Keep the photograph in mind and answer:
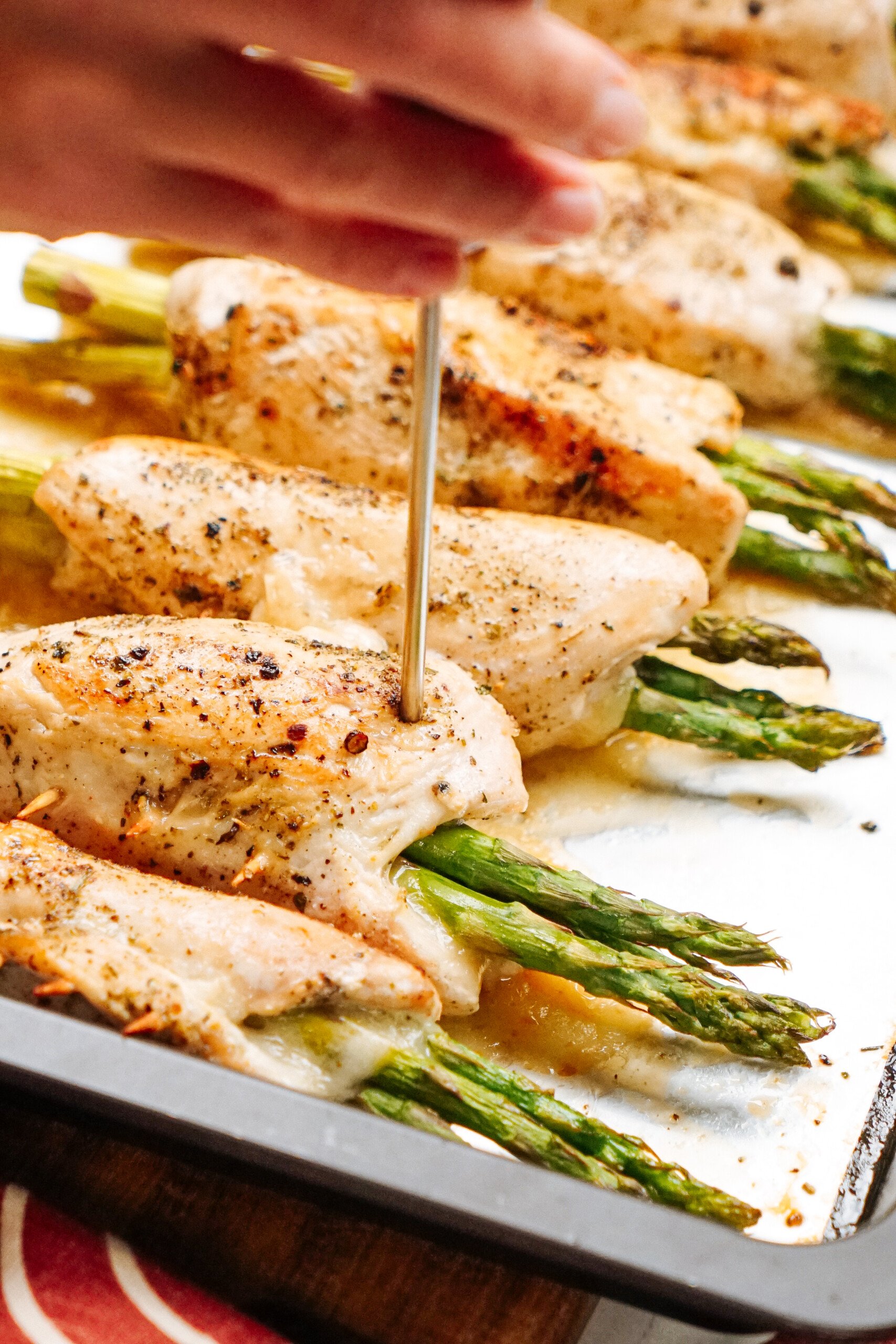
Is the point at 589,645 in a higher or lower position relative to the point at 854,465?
lower

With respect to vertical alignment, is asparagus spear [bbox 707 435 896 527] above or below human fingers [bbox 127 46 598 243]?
below

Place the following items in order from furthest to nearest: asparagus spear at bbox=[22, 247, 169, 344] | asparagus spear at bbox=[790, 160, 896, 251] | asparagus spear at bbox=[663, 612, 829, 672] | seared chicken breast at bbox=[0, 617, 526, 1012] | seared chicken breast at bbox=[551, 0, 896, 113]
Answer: seared chicken breast at bbox=[551, 0, 896, 113]
asparagus spear at bbox=[790, 160, 896, 251]
asparagus spear at bbox=[22, 247, 169, 344]
asparagus spear at bbox=[663, 612, 829, 672]
seared chicken breast at bbox=[0, 617, 526, 1012]

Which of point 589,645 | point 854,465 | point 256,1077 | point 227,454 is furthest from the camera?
point 854,465

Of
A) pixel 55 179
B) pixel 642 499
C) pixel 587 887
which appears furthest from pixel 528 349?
pixel 55 179

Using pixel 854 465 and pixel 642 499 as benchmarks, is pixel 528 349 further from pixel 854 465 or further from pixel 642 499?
pixel 854 465

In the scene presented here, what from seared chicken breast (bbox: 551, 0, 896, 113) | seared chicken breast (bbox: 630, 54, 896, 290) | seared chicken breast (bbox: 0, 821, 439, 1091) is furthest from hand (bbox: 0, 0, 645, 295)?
seared chicken breast (bbox: 551, 0, 896, 113)

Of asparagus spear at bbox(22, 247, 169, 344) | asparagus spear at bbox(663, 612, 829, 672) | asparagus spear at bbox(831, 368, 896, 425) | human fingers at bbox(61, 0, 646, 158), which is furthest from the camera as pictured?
asparagus spear at bbox(831, 368, 896, 425)

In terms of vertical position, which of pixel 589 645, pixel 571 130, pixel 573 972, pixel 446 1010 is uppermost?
pixel 571 130

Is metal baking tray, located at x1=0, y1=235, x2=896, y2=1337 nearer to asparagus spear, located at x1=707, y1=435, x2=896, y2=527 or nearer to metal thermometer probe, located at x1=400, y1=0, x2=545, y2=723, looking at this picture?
asparagus spear, located at x1=707, y1=435, x2=896, y2=527
